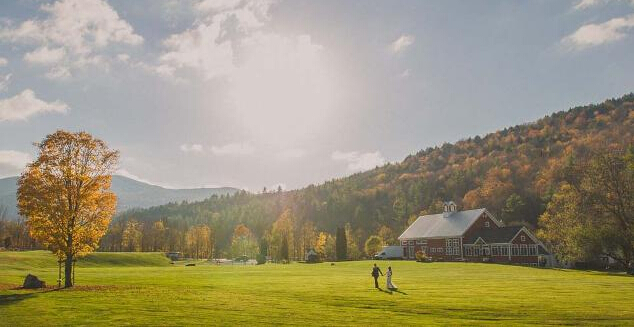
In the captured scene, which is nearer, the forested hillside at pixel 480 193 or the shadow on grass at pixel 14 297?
the shadow on grass at pixel 14 297

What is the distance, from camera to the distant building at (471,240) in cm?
9081

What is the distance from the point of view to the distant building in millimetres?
90812

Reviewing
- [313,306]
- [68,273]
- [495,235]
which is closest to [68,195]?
[68,273]

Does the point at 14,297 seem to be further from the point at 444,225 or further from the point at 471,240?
the point at 444,225

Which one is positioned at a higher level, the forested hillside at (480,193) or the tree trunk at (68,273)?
the forested hillside at (480,193)

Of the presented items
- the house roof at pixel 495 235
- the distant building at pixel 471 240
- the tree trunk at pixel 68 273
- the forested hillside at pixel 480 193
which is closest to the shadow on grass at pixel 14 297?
the tree trunk at pixel 68 273

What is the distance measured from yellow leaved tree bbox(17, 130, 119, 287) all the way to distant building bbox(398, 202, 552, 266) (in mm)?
70933

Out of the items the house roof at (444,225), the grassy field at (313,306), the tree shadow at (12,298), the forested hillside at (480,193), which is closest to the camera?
the grassy field at (313,306)

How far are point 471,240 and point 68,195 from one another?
7745 centimetres

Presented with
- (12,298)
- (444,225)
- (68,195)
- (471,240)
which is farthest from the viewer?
(444,225)

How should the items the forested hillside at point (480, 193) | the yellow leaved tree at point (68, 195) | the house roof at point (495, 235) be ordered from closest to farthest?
the yellow leaved tree at point (68, 195)
the house roof at point (495, 235)
the forested hillside at point (480, 193)

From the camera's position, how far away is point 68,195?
40.3 meters

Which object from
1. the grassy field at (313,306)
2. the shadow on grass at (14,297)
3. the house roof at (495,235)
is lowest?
the grassy field at (313,306)

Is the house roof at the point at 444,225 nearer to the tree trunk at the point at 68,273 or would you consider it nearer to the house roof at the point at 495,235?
the house roof at the point at 495,235
